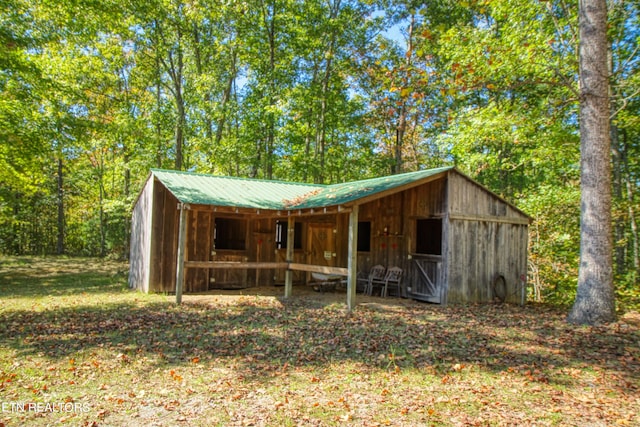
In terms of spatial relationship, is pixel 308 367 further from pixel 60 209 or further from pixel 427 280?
pixel 60 209

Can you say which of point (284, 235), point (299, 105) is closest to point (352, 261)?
point (284, 235)

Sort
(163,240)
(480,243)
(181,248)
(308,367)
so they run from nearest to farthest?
(308,367), (181,248), (480,243), (163,240)

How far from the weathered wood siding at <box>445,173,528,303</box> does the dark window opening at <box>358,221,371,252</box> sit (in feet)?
10.2

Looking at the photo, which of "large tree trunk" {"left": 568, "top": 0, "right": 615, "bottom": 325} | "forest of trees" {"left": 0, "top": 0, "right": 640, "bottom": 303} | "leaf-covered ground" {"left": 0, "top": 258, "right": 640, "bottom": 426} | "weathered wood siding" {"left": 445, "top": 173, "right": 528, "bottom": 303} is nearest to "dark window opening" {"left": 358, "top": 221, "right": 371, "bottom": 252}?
"weathered wood siding" {"left": 445, "top": 173, "right": 528, "bottom": 303}

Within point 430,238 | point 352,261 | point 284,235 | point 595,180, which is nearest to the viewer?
point 595,180

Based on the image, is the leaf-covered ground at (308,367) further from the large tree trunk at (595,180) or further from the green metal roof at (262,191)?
the green metal roof at (262,191)

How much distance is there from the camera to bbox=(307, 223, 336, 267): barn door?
45.1 feet

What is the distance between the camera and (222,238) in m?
12.9

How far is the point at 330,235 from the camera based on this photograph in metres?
13.8

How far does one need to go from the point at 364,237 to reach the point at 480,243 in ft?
11.9

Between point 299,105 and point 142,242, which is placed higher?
point 299,105

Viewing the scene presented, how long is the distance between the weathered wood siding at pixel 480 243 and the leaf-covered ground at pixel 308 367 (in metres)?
1.40

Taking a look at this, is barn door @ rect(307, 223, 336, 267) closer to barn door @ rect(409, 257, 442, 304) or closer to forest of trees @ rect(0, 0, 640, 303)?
barn door @ rect(409, 257, 442, 304)

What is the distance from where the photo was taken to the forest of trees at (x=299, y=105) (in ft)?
39.6
